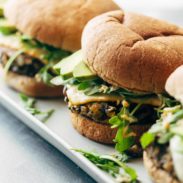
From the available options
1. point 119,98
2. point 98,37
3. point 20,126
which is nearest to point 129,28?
point 98,37

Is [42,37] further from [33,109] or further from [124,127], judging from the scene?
[124,127]

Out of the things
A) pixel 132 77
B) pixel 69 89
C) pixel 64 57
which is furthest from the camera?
pixel 64 57

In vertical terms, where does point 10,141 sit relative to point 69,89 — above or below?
below

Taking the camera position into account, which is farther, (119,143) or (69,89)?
(69,89)

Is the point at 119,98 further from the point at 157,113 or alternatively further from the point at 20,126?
the point at 20,126

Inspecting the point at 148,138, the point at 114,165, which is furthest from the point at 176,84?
the point at 114,165

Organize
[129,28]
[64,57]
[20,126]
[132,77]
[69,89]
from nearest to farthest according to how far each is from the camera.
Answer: [132,77]
[129,28]
[69,89]
[20,126]
[64,57]
